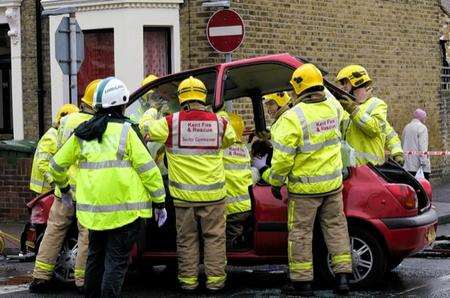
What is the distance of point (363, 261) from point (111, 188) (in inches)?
101

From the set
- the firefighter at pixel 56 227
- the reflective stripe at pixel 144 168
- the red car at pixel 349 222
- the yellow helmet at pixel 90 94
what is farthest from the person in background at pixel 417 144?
the reflective stripe at pixel 144 168

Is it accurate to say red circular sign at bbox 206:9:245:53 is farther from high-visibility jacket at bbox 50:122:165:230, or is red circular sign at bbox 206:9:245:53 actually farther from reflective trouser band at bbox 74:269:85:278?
high-visibility jacket at bbox 50:122:165:230

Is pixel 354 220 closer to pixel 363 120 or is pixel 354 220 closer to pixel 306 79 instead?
pixel 363 120

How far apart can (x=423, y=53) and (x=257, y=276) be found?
1152cm

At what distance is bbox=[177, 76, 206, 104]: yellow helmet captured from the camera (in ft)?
26.2

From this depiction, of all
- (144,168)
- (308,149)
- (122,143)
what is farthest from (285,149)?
(122,143)

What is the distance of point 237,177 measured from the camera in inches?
326

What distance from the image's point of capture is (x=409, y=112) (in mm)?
18781

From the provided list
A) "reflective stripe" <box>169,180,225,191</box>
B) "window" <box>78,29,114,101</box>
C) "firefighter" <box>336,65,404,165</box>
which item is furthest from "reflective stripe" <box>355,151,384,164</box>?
"window" <box>78,29,114,101</box>

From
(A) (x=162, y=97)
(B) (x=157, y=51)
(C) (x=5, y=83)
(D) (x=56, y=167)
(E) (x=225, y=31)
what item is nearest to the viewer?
(D) (x=56, y=167)

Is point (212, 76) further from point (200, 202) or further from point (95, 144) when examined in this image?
point (95, 144)

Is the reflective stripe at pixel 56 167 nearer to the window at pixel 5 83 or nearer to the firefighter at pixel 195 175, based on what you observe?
the firefighter at pixel 195 175

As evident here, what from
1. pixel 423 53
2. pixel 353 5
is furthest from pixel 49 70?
pixel 423 53

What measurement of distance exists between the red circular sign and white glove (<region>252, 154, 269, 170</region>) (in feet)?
12.0
